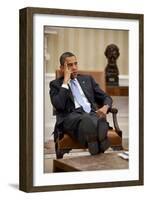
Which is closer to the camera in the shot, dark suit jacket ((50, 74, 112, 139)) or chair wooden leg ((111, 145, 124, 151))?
dark suit jacket ((50, 74, 112, 139))

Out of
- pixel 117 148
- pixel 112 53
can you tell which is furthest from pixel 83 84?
pixel 117 148

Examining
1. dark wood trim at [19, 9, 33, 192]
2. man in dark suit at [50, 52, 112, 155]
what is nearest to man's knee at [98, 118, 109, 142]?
man in dark suit at [50, 52, 112, 155]

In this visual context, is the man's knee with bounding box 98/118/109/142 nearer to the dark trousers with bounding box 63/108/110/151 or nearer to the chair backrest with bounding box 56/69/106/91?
the dark trousers with bounding box 63/108/110/151

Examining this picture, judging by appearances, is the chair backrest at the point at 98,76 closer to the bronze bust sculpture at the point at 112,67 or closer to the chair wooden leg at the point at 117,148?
the bronze bust sculpture at the point at 112,67

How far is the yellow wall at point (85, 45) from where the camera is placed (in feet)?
7.11

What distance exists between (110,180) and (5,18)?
2.05ft

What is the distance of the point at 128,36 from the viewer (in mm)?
2309

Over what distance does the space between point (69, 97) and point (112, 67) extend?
18cm

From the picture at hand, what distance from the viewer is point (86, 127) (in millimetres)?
2230

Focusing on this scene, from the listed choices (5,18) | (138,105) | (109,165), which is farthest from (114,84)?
(5,18)

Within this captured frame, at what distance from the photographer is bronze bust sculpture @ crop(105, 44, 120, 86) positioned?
2.27 meters

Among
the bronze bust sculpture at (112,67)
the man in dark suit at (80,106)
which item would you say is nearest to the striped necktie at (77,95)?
the man in dark suit at (80,106)

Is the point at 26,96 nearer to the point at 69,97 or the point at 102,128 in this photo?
the point at 69,97

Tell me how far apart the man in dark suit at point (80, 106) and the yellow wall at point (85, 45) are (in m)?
0.03
